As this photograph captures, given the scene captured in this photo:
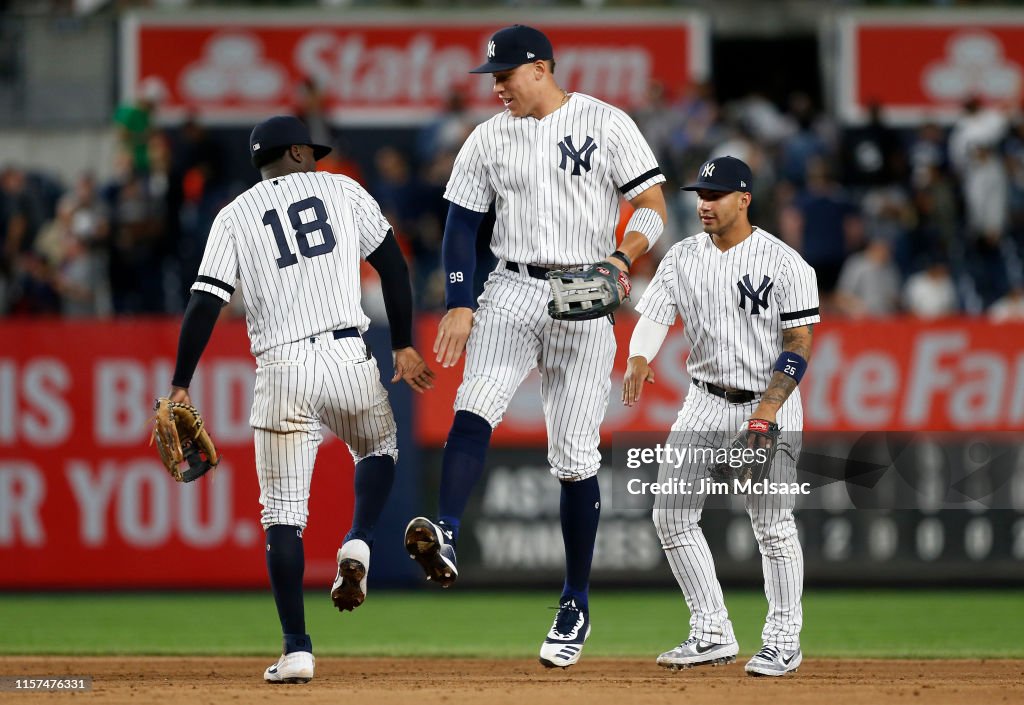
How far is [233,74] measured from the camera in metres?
17.7

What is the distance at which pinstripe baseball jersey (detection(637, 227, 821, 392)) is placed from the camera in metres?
7.10

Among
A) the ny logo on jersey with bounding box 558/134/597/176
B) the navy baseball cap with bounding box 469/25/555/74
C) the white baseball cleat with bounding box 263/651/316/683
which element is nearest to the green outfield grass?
the white baseball cleat with bounding box 263/651/316/683

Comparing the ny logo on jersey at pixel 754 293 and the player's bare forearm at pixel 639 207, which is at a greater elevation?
the player's bare forearm at pixel 639 207

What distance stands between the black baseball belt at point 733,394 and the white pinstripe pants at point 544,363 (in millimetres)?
485

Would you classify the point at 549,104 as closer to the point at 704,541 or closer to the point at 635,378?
the point at 635,378

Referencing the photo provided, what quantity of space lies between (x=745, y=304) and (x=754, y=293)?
0.07 m

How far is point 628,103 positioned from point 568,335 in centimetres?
1082

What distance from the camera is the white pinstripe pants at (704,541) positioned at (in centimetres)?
725

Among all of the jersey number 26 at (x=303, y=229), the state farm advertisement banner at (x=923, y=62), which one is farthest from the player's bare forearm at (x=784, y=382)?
the state farm advertisement banner at (x=923, y=62)

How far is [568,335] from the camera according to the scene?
7.15 m

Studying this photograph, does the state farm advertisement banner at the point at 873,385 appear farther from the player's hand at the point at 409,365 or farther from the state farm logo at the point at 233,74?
the state farm logo at the point at 233,74

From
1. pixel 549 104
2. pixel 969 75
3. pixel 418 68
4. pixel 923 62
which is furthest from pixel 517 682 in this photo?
pixel 969 75

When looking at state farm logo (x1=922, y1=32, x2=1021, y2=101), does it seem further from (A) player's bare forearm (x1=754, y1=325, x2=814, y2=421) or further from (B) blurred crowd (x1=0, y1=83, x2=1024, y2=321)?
(A) player's bare forearm (x1=754, y1=325, x2=814, y2=421)

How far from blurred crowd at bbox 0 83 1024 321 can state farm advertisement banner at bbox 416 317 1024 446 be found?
66cm
